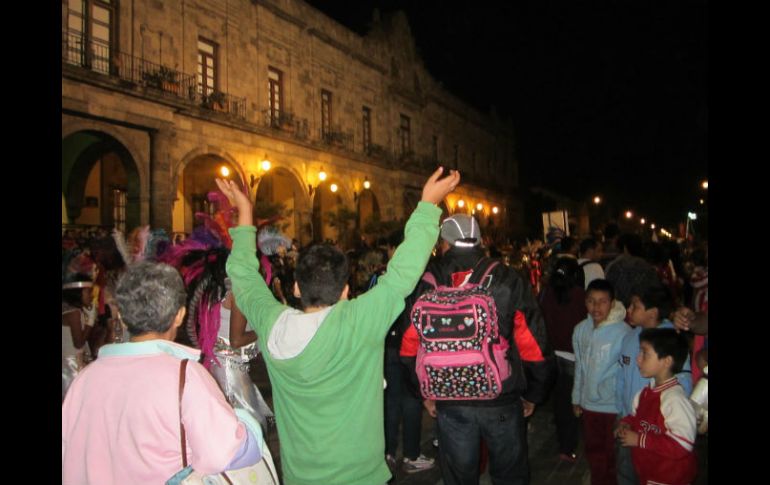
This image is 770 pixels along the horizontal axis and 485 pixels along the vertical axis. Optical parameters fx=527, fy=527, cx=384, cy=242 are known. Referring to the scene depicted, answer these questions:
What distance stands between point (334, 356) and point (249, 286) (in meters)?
0.68

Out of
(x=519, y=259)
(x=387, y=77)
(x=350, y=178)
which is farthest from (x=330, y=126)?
(x=519, y=259)

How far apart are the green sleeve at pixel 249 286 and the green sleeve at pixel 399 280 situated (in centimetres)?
44

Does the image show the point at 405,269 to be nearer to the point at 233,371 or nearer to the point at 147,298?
the point at 147,298

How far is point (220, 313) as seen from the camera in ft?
12.1

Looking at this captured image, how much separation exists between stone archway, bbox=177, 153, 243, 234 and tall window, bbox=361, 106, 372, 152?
8.76 metres

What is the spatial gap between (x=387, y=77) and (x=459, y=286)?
2521 centimetres

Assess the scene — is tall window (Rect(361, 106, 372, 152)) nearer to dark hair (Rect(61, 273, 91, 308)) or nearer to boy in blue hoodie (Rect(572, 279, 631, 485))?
dark hair (Rect(61, 273, 91, 308))

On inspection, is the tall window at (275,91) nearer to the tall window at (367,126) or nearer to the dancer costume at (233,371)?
the tall window at (367,126)

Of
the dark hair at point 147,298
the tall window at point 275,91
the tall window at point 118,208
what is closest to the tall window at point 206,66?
the tall window at point 275,91

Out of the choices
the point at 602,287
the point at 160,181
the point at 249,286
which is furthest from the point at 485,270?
the point at 160,181

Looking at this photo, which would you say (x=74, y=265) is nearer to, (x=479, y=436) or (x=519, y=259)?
(x=479, y=436)

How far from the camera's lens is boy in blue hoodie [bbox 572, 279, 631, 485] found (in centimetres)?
409

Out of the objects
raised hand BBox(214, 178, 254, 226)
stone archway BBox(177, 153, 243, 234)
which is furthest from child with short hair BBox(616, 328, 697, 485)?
stone archway BBox(177, 153, 243, 234)

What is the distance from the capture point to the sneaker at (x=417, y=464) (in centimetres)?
482
